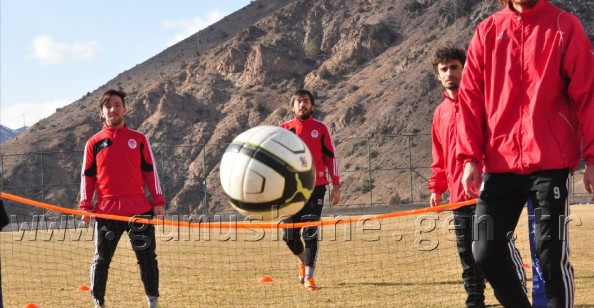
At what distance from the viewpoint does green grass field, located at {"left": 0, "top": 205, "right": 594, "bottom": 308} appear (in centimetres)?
863

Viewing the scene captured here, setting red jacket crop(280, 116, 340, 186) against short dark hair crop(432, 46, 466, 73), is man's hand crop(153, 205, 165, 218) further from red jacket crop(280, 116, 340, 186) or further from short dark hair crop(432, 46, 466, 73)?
short dark hair crop(432, 46, 466, 73)

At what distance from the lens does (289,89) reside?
60.6 m

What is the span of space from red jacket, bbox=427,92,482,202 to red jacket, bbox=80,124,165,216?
2522 mm

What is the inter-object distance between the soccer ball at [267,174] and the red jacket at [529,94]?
3.89 ft

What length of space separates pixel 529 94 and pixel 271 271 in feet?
23.7

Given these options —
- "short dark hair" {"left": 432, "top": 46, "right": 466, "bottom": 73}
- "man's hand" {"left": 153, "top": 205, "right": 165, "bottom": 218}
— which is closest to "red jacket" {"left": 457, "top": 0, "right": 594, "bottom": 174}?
"short dark hair" {"left": 432, "top": 46, "right": 466, "bottom": 73}

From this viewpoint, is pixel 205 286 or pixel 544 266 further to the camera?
pixel 205 286

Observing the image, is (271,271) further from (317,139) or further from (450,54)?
(450,54)

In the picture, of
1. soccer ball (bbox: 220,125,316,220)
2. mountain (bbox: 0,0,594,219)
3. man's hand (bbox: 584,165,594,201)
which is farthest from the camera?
mountain (bbox: 0,0,594,219)

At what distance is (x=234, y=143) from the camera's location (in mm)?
5617

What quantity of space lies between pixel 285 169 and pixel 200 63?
203 ft

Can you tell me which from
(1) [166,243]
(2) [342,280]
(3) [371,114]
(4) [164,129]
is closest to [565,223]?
(2) [342,280]

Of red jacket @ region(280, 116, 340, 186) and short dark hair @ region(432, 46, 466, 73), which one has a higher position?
short dark hair @ region(432, 46, 466, 73)

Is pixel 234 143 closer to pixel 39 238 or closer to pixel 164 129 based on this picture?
pixel 39 238
